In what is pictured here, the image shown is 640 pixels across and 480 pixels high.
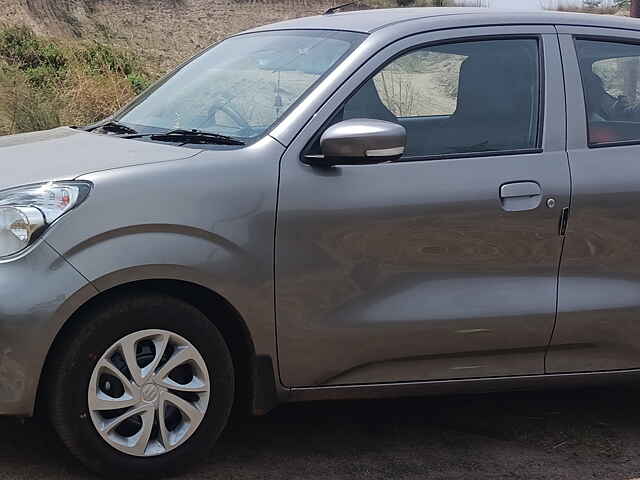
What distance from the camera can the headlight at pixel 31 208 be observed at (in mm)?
3807

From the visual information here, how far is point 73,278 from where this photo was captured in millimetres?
3787

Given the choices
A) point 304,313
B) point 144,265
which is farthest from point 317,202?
point 144,265

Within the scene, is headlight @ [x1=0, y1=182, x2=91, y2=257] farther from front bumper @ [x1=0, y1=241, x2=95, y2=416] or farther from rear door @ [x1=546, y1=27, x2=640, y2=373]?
rear door @ [x1=546, y1=27, x2=640, y2=373]

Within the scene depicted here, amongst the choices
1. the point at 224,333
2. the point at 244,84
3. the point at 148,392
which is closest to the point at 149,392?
the point at 148,392

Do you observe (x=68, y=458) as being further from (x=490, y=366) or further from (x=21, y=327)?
(x=490, y=366)

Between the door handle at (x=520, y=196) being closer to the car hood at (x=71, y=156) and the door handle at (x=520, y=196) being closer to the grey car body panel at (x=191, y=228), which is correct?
the grey car body panel at (x=191, y=228)

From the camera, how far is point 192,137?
4469 millimetres

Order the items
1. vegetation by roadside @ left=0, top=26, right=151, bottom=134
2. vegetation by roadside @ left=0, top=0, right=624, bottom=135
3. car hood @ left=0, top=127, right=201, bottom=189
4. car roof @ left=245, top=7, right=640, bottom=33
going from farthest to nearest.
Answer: vegetation by roadside @ left=0, top=0, right=624, bottom=135 → vegetation by roadside @ left=0, top=26, right=151, bottom=134 → car roof @ left=245, top=7, right=640, bottom=33 → car hood @ left=0, top=127, right=201, bottom=189

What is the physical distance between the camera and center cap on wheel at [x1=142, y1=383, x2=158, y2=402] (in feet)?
13.1

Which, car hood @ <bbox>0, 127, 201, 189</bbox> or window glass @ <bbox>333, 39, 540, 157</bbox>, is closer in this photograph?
car hood @ <bbox>0, 127, 201, 189</bbox>

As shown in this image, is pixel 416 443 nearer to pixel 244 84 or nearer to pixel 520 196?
pixel 520 196

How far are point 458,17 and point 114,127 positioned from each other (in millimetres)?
1551

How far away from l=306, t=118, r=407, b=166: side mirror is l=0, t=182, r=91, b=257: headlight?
2.82 ft

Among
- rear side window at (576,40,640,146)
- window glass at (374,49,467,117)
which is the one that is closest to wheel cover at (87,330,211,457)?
window glass at (374,49,467,117)
